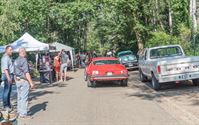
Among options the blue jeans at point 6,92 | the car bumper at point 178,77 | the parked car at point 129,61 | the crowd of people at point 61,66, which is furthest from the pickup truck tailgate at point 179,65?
the parked car at point 129,61

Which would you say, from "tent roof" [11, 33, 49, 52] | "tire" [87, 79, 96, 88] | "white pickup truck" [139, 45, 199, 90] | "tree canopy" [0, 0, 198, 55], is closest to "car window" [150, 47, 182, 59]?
"white pickup truck" [139, 45, 199, 90]

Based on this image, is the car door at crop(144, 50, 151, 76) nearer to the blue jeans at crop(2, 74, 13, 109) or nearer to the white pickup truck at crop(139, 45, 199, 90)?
the white pickup truck at crop(139, 45, 199, 90)

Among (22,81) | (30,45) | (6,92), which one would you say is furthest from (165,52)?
(30,45)

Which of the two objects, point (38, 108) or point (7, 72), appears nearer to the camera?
point (7, 72)

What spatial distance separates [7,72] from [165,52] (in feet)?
32.7

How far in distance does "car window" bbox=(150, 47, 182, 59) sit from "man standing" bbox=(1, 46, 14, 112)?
899 cm

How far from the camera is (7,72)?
42.8 ft

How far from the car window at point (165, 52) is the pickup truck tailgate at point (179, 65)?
2908 millimetres

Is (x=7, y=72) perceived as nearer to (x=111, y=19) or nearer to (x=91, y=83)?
(x=91, y=83)

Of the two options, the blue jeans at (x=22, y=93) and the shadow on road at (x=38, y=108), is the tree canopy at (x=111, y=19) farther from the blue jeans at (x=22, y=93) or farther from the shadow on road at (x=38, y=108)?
the blue jeans at (x=22, y=93)

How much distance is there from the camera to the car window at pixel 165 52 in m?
21.1

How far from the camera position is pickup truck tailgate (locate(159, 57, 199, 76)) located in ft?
58.6

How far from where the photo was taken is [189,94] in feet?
53.4

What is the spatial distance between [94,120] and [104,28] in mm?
49714
